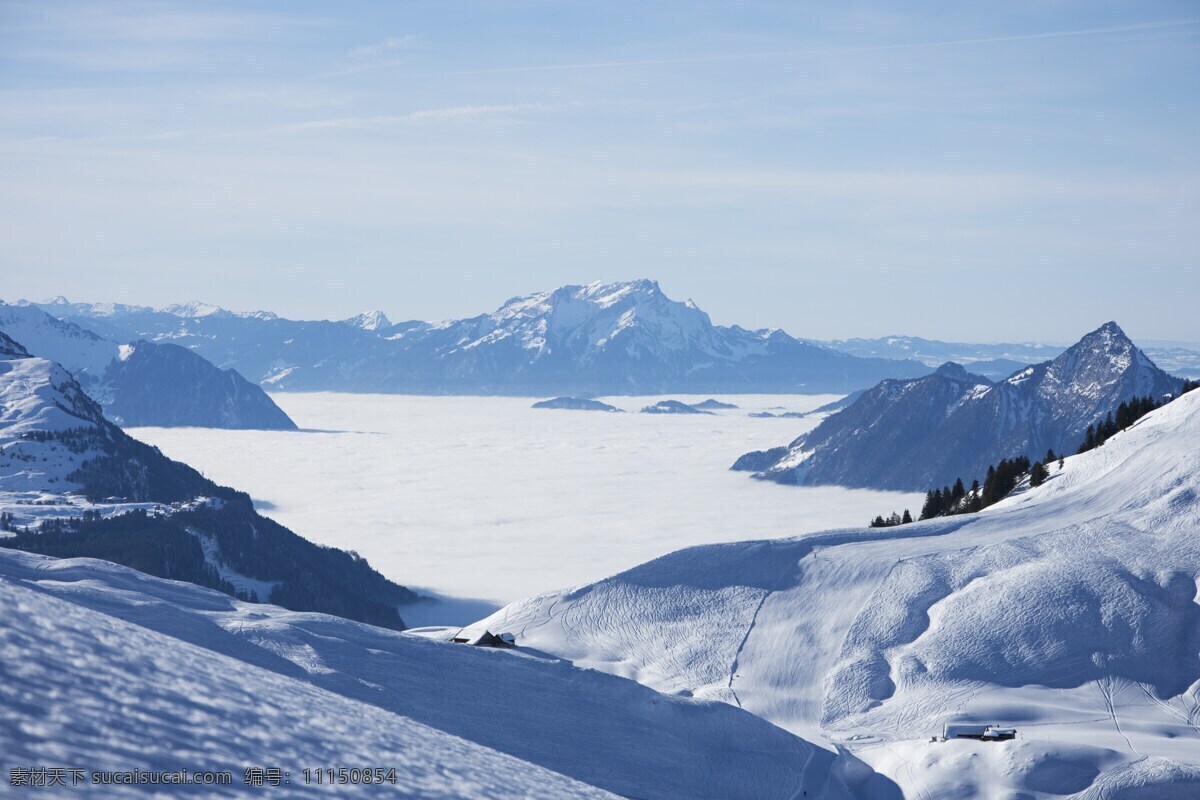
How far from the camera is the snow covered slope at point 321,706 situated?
1303 centimetres

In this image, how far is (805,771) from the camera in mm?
64062

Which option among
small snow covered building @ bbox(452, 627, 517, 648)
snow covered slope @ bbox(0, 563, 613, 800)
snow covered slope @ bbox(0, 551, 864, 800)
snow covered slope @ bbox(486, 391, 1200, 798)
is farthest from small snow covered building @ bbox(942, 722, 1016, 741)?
snow covered slope @ bbox(0, 563, 613, 800)

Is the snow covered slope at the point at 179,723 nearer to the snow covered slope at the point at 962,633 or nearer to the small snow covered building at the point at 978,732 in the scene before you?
the snow covered slope at the point at 962,633

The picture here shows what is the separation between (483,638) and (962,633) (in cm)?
3887

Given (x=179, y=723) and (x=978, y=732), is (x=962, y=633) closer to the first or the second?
(x=978, y=732)

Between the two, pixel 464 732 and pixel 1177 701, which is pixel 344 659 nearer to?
pixel 464 732

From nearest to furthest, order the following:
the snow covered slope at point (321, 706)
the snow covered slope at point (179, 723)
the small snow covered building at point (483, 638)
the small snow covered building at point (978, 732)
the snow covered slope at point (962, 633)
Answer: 1. the snow covered slope at point (179, 723)
2. the snow covered slope at point (321, 706)
3. the snow covered slope at point (962, 633)
4. the small snow covered building at point (978, 732)
5. the small snow covered building at point (483, 638)

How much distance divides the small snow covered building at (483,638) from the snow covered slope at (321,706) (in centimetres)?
1284

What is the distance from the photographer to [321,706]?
56.9 ft

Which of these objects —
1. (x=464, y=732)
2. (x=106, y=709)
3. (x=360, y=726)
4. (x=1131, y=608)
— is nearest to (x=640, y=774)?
(x=464, y=732)

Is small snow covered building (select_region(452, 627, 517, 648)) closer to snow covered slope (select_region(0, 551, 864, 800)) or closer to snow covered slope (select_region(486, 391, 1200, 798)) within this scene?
snow covered slope (select_region(486, 391, 1200, 798))

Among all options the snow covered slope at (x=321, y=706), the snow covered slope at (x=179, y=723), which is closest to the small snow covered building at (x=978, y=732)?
the snow covered slope at (x=321, y=706)

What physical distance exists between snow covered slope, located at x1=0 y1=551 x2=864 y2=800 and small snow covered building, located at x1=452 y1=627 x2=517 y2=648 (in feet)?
42.1

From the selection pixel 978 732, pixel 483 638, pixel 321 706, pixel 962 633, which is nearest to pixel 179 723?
pixel 321 706
